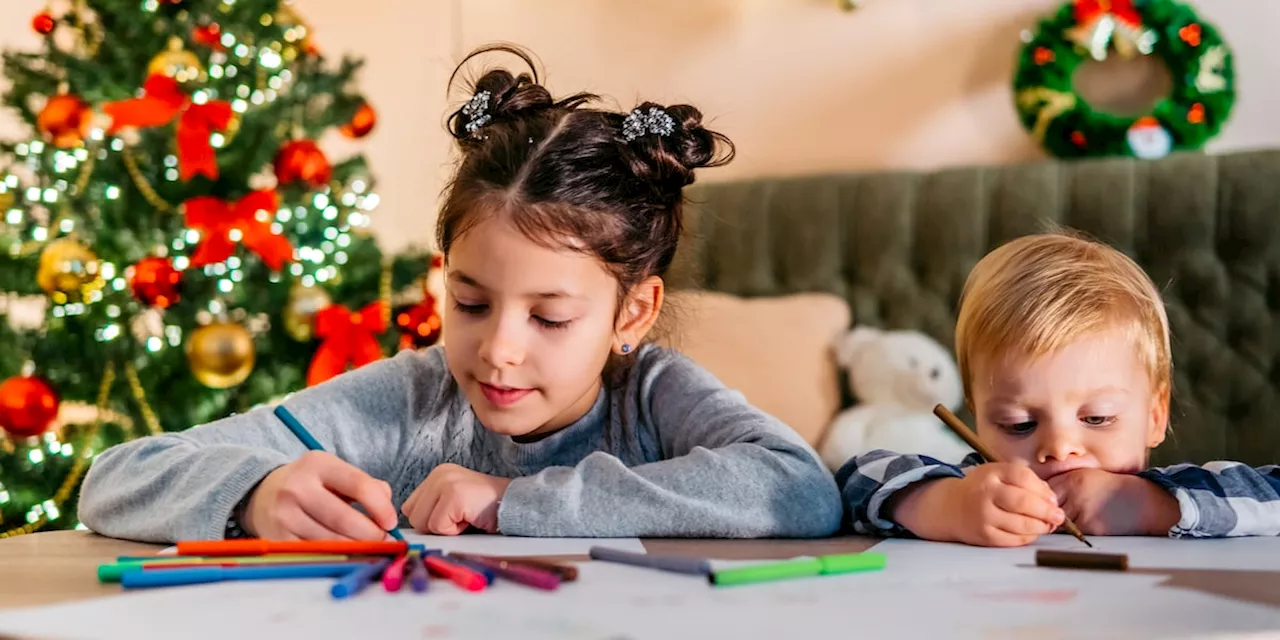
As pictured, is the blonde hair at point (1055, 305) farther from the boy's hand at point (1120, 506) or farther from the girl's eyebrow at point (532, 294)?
the girl's eyebrow at point (532, 294)

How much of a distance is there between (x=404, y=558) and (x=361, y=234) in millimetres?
2008

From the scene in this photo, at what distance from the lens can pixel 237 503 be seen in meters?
0.97

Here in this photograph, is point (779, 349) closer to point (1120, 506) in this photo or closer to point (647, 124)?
point (647, 124)

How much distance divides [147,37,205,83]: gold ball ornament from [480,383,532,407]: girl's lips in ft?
5.38

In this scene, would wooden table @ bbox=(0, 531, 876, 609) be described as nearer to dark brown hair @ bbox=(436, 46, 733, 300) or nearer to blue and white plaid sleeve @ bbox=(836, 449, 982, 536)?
blue and white plaid sleeve @ bbox=(836, 449, 982, 536)

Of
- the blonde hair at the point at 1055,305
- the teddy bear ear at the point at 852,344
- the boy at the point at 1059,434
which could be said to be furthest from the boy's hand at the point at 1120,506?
the teddy bear ear at the point at 852,344

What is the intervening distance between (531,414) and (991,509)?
436 mm

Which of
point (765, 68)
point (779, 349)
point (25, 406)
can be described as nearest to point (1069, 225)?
point (779, 349)

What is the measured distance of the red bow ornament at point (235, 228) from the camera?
95.3 inches

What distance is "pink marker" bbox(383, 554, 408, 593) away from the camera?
0.69 metres

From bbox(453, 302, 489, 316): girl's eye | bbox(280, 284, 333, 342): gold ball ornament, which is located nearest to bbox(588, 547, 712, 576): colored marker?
bbox(453, 302, 489, 316): girl's eye

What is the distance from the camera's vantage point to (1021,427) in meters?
1.12

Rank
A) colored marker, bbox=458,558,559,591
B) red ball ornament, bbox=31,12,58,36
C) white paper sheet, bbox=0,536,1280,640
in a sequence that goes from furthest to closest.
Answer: red ball ornament, bbox=31,12,58,36
colored marker, bbox=458,558,559,591
white paper sheet, bbox=0,536,1280,640

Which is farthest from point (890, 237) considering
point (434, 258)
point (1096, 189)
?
point (434, 258)
